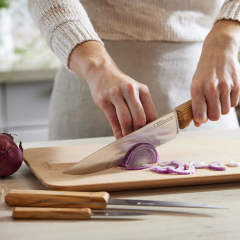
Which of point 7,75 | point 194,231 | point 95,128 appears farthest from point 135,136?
point 7,75

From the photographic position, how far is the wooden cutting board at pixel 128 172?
77 centimetres

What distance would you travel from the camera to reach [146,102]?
875mm

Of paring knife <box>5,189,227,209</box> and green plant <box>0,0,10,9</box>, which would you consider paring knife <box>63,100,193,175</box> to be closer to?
paring knife <box>5,189,227,209</box>

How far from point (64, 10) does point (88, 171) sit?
482 mm

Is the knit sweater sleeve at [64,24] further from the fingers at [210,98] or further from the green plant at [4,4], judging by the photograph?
the green plant at [4,4]

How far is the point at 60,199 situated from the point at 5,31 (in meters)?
2.34

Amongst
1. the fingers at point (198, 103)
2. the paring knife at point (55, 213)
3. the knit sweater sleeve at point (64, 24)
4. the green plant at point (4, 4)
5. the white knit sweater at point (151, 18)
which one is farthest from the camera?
the green plant at point (4, 4)

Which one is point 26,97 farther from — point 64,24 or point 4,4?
point 64,24

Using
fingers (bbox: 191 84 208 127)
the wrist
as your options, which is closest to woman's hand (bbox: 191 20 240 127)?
fingers (bbox: 191 84 208 127)

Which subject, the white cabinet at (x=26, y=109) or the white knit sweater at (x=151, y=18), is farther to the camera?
the white cabinet at (x=26, y=109)

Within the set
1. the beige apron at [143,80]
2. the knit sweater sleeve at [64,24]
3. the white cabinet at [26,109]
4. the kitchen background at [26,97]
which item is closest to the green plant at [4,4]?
the kitchen background at [26,97]

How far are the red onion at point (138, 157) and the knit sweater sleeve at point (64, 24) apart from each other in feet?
1.10

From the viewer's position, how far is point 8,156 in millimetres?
824

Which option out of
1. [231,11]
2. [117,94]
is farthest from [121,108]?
[231,11]
